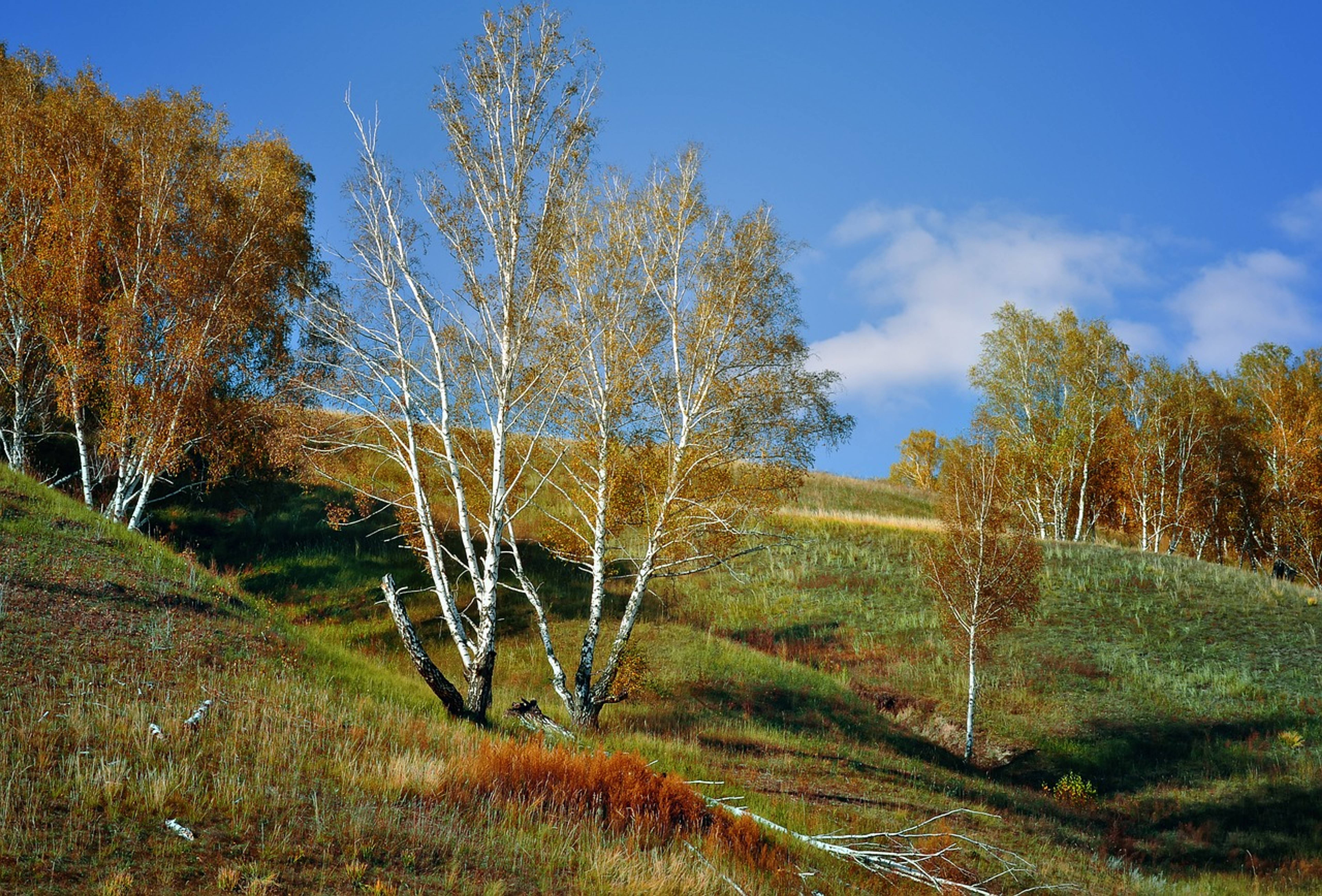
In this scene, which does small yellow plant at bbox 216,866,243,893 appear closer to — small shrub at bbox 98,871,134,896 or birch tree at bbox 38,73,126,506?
small shrub at bbox 98,871,134,896

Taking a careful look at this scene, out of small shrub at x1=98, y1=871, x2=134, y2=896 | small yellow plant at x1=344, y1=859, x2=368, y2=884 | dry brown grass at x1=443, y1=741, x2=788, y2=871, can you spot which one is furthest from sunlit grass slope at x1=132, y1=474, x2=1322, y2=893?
small shrub at x1=98, y1=871, x2=134, y2=896

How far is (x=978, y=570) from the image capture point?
20078mm

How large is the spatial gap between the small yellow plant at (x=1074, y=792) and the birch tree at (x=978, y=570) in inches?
83.1

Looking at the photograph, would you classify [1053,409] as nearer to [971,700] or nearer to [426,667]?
[971,700]

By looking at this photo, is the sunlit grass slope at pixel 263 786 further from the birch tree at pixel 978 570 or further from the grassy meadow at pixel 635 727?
the birch tree at pixel 978 570

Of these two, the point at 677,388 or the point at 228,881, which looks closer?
the point at 228,881

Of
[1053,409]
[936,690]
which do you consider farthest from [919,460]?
[936,690]

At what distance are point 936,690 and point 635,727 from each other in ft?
33.1

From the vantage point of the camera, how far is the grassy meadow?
20.9 feet

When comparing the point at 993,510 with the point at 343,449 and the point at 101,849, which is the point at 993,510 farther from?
the point at 101,849

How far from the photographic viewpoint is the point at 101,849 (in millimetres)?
5297

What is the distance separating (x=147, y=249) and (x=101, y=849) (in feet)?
73.4

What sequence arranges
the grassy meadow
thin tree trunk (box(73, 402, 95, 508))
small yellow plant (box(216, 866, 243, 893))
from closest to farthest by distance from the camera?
small yellow plant (box(216, 866, 243, 893)) < the grassy meadow < thin tree trunk (box(73, 402, 95, 508))

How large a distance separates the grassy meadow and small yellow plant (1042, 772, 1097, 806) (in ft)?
0.40
